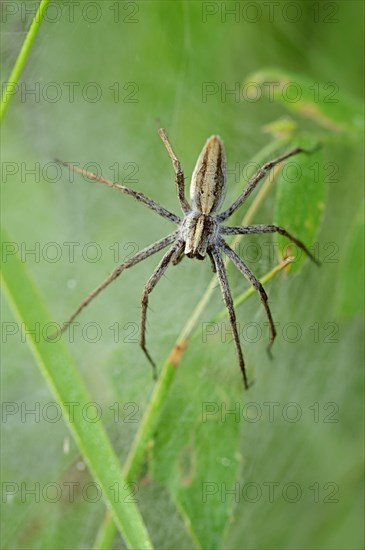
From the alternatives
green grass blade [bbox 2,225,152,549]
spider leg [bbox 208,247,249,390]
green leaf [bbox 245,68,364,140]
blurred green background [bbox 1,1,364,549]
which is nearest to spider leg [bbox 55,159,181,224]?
spider leg [bbox 208,247,249,390]

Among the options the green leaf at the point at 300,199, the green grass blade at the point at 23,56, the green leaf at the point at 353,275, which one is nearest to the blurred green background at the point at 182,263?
the green leaf at the point at 353,275

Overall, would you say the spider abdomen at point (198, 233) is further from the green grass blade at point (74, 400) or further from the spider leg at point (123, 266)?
the green grass blade at point (74, 400)

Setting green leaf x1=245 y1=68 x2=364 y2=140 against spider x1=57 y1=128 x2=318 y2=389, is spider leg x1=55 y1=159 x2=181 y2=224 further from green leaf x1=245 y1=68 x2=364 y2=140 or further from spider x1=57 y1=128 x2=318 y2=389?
green leaf x1=245 y1=68 x2=364 y2=140

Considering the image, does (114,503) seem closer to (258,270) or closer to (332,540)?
(258,270)

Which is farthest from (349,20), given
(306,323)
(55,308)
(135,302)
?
(55,308)

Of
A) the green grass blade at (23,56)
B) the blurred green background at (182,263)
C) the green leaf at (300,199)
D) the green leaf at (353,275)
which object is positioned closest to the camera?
the green grass blade at (23,56)

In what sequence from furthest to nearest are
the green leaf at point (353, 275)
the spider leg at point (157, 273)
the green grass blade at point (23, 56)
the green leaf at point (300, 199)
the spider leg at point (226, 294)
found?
1. the green leaf at point (353, 275)
2. the spider leg at point (157, 273)
3. the spider leg at point (226, 294)
4. the green leaf at point (300, 199)
5. the green grass blade at point (23, 56)

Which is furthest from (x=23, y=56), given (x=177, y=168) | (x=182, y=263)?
(x=182, y=263)
